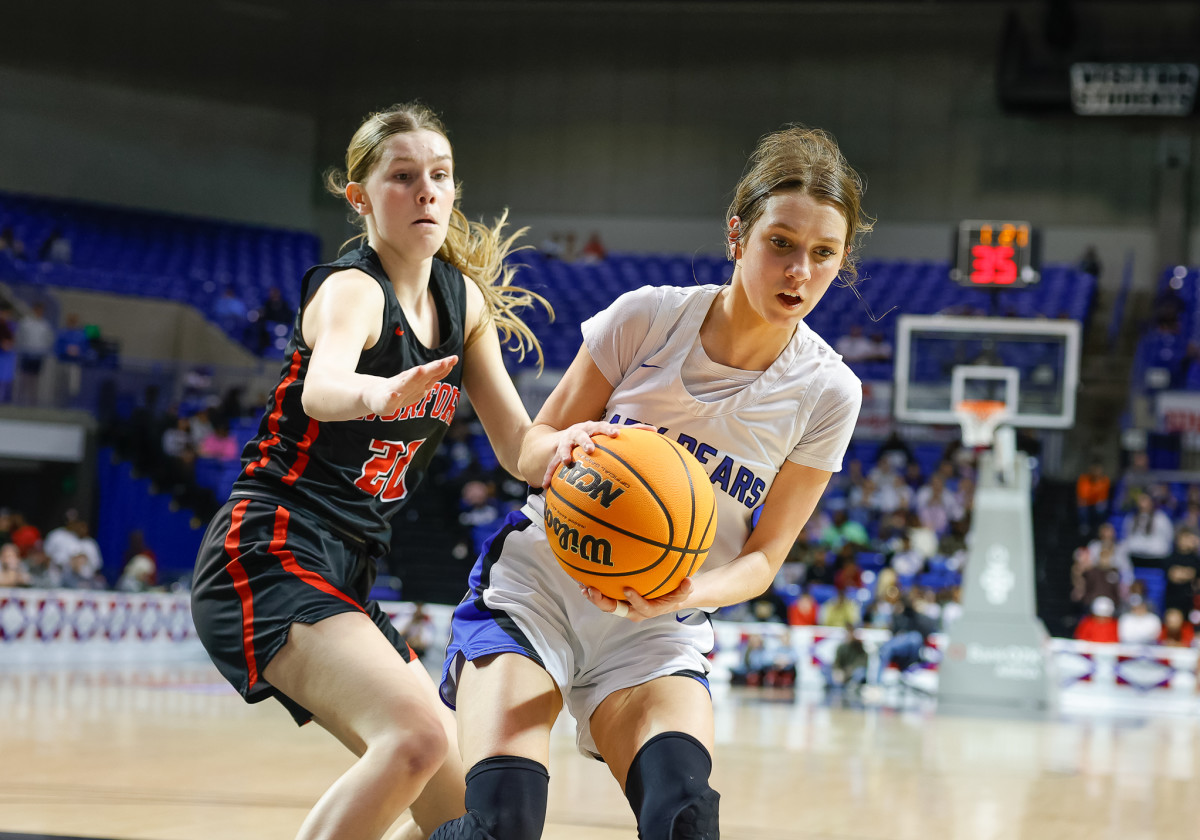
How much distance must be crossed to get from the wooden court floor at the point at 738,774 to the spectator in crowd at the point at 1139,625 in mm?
1791

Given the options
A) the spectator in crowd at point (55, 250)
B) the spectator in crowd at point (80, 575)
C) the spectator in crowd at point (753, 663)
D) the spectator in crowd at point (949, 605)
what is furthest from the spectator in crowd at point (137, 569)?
the spectator in crowd at point (949, 605)

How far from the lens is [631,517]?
2318 millimetres

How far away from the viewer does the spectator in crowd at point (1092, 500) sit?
15273 millimetres

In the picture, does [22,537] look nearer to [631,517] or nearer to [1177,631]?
[1177,631]

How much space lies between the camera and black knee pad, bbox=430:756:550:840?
2.26 metres

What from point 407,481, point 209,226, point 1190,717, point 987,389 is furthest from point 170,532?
point 407,481

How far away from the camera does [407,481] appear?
298 centimetres

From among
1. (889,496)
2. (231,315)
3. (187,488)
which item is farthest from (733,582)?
(231,315)

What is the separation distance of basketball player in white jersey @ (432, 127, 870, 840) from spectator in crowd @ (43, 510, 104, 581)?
11.4 meters

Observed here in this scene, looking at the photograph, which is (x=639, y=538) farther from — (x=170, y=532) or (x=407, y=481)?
(x=170, y=532)

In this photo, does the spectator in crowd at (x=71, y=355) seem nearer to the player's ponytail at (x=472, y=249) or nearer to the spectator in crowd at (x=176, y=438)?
the spectator in crowd at (x=176, y=438)

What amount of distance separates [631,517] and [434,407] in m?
0.72

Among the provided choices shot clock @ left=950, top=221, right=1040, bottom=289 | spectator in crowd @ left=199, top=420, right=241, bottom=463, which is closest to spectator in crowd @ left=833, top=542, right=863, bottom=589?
shot clock @ left=950, top=221, right=1040, bottom=289

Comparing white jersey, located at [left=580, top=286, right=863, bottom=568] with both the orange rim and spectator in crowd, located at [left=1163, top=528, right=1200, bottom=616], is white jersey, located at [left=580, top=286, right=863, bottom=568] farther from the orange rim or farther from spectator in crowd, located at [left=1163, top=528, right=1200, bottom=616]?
spectator in crowd, located at [left=1163, top=528, right=1200, bottom=616]
